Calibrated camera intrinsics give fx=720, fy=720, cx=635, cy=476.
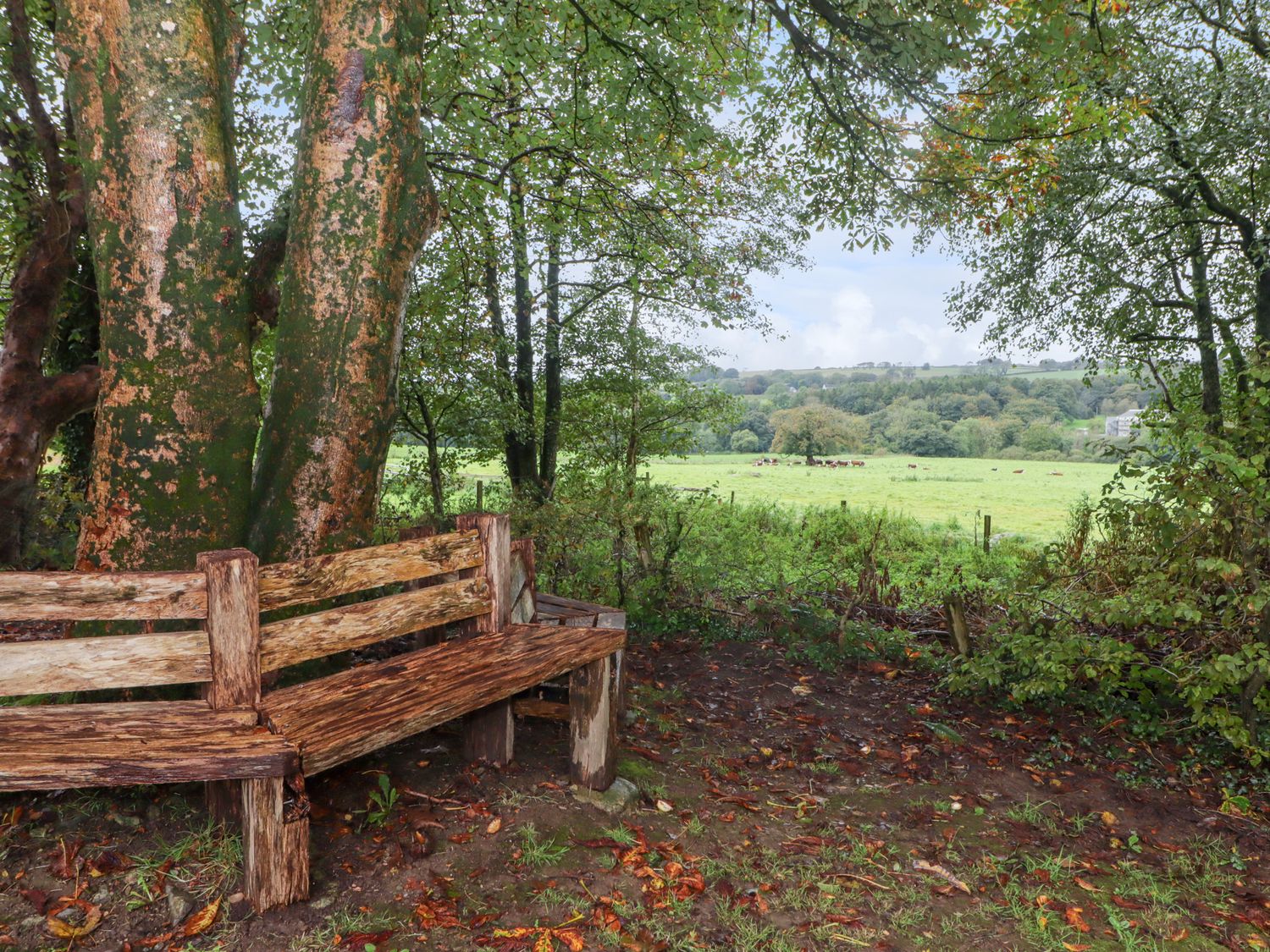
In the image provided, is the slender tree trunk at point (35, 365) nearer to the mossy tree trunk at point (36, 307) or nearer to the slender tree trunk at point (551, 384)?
the mossy tree trunk at point (36, 307)

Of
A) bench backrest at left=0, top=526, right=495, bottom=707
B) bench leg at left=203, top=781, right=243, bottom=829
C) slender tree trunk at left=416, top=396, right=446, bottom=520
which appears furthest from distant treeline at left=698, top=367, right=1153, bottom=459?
bench leg at left=203, top=781, right=243, bottom=829

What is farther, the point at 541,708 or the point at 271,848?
the point at 541,708

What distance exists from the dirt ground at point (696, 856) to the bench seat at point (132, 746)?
66cm

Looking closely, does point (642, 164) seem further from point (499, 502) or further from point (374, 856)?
point (374, 856)

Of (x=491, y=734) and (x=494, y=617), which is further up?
(x=494, y=617)

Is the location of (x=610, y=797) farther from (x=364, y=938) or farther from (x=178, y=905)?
(x=178, y=905)

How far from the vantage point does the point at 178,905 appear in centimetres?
274

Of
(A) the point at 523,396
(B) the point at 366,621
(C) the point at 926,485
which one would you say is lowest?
(C) the point at 926,485

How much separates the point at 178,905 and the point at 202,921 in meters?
0.17

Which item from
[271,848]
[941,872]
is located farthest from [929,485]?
[271,848]

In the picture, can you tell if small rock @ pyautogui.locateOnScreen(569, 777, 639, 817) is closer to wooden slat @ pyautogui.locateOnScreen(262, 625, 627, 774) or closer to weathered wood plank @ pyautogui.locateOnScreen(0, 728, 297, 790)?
wooden slat @ pyautogui.locateOnScreen(262, 625, 627, 774)

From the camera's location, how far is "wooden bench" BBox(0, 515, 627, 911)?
2488 millimetres

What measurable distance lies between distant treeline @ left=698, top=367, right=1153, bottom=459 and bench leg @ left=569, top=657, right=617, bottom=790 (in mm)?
26644

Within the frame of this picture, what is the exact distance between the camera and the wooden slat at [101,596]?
255 cm
